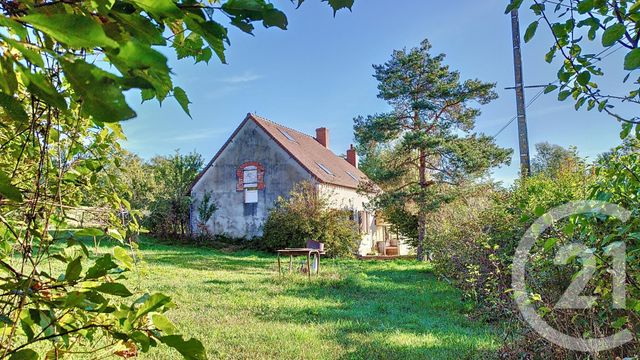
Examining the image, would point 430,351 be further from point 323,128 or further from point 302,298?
point 323,128

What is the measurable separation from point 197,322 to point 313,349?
2.17 meters

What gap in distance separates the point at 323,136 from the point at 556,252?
1106 inches

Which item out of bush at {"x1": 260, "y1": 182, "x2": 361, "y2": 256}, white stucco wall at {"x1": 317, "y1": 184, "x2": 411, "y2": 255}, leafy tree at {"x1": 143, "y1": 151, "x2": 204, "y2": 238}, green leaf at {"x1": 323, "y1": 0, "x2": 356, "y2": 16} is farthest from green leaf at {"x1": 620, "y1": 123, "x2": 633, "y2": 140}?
leafy tree at {"x1": 143, "y1": 151, "x2": 204, "y2": 238}

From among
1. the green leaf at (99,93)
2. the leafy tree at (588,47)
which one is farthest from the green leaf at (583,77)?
the green leaf at (99,93)

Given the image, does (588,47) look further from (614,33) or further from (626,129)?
(614,33)

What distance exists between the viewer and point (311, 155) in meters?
25.0

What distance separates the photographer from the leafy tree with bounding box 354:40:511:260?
58.2 feet

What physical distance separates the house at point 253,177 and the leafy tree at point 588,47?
19162 millimetres

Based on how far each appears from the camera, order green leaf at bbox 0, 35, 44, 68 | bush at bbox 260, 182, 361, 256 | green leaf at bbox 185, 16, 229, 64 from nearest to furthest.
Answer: green leaf at bbox 0, 35, 44, 68, green leaf at bbox 185, 16, 229, 64, bush at bbox 260, 182, 361, 256

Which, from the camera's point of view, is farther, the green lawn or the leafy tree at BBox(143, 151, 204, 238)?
the leafy tree at BBox(143, 151, 204, 238)

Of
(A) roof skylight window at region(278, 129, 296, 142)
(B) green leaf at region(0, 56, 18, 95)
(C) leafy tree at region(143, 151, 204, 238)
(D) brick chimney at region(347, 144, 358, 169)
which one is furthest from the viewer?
(D) brick chimney at region(347, 144, 358, 169)

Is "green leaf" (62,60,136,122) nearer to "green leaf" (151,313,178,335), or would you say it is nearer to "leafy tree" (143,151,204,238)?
"green leaf" (151,313,178,335)

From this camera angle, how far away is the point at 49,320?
0.93 m

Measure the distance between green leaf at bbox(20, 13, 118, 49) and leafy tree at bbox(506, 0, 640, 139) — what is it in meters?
1.37
